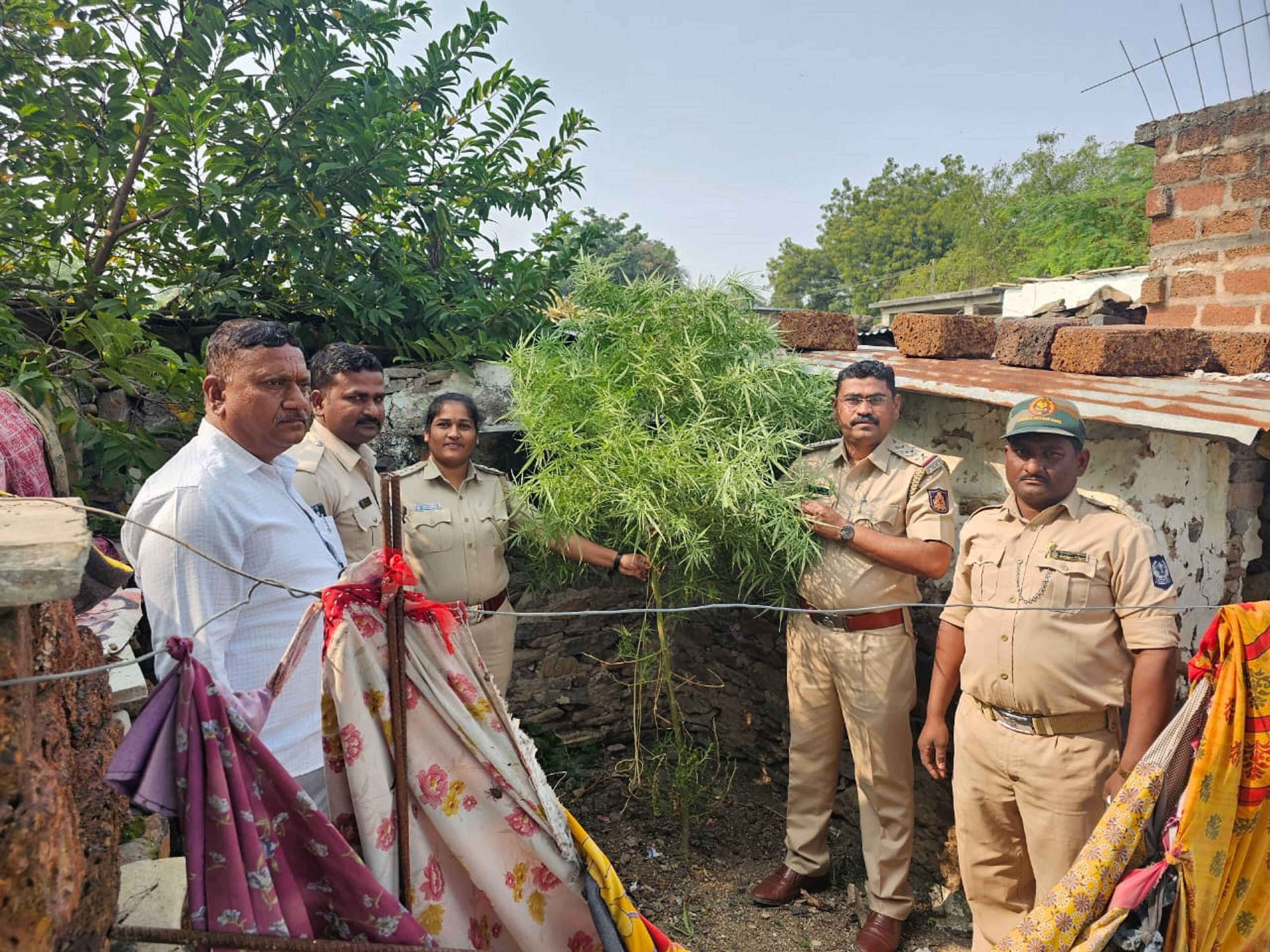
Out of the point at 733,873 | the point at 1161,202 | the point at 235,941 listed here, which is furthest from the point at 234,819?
the point at 1161,202

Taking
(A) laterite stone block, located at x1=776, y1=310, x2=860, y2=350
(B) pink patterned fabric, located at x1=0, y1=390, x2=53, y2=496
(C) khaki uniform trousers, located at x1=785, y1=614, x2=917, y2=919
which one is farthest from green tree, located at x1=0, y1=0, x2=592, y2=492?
(C) khaki uniform trousers, located at x1=785, y1=614, x2=917, y2=919

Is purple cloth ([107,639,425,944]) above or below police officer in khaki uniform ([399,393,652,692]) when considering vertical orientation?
below

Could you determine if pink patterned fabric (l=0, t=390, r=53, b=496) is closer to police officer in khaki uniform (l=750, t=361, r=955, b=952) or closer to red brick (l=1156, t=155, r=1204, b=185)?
police officer in khaki uniform (l=750, t=361, r=955, b=952)

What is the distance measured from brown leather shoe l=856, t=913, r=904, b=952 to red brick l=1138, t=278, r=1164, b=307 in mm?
4017

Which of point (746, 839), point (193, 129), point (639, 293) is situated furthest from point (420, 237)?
point (746, 839)

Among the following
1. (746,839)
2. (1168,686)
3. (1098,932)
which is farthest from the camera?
(746,839)

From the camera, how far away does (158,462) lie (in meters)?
3.74

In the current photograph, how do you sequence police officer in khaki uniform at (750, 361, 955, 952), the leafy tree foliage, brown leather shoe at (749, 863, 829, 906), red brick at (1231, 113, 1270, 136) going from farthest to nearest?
the leafy tree foliage → red brick at (1231, 113, 1270, 136) → brown leather shoe at (749, 863, 829, 906) → police officer in khaki uniform at (750, 361, 955, 952)

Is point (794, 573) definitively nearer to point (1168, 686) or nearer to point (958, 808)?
point (958, 808)

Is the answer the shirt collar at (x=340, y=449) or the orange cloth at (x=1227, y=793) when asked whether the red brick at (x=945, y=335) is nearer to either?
the orange cloth at (x=1227, y=793)

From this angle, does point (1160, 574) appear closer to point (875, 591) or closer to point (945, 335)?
point (875, 591)

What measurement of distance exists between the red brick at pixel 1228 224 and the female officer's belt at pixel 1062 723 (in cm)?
335

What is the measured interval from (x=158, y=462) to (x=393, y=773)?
8.40ft

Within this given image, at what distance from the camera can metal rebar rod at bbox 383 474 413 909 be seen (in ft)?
5.93
